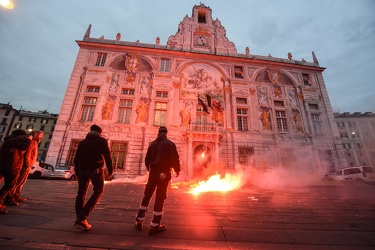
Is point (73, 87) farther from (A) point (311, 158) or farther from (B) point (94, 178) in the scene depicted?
(A) point (311, 158)

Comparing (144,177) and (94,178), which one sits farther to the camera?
(144,177)

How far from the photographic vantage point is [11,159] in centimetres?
362

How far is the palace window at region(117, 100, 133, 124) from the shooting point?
16125 mm

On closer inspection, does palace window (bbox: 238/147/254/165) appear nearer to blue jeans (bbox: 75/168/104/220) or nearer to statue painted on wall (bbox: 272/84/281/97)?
statue painted on wall (bbox: 272/84/281/97)

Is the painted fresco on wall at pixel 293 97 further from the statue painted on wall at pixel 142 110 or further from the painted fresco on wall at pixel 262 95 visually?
the statue painted on wall at pixel 142 110

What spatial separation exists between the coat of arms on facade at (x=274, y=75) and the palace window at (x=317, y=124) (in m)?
5.70

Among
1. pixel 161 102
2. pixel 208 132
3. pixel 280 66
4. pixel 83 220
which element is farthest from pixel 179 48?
pixel 83 220

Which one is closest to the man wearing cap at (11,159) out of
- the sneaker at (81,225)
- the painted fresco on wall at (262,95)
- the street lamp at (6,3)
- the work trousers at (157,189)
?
the sneaker at (81,225)

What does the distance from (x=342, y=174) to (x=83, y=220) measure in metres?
18.4

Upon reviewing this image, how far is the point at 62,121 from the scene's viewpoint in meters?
15.1

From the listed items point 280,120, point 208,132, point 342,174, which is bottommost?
point 342,174

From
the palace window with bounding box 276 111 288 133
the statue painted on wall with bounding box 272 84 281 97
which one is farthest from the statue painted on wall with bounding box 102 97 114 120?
the statue painted on wall with bounding box 272 84 281 97

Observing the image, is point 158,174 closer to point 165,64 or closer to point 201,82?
point 201,82

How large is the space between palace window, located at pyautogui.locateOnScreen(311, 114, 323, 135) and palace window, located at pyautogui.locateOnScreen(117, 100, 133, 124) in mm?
20028
